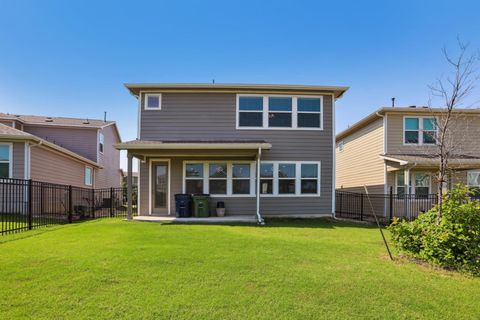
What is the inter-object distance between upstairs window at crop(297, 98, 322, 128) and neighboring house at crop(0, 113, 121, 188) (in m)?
Answer: 11.1

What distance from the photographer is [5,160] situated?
506 inches

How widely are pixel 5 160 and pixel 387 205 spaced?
16.9m

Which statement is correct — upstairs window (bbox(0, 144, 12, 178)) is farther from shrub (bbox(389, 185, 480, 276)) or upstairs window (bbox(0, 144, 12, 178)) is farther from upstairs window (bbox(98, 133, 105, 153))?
shrub (bbox(389, 185, 480, 276))

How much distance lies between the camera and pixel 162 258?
550 centimetres

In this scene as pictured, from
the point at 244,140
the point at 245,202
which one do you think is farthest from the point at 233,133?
the point at 245,202

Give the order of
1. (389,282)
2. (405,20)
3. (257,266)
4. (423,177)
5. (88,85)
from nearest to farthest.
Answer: (389,282), (257,266), (405,20), (423,177), (88,85)

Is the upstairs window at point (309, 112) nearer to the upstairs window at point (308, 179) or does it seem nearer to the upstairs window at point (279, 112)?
the upstairs window at point (279, 112)

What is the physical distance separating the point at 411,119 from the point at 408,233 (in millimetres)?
10897

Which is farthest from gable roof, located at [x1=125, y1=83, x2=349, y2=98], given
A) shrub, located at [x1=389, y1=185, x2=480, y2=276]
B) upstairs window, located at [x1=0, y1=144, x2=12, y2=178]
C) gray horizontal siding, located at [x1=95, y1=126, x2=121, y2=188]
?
gray horizontal siding, located at [x1=95, y1=126, x2=121, y2=188]

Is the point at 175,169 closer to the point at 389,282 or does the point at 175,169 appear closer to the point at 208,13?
the point at 208,13

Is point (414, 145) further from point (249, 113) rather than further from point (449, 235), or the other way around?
point (449, 235)

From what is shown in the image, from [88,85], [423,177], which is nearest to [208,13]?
[88,85]

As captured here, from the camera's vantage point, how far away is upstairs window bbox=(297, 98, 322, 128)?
529 inches

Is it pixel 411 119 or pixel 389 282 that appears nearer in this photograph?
pixel 389 282
